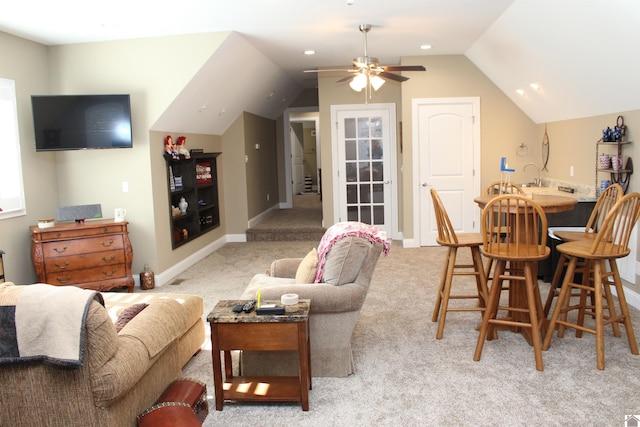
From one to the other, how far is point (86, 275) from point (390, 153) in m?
4.56

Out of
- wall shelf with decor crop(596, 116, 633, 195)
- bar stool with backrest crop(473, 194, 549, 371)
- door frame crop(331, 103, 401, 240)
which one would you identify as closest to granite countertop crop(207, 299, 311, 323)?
bar stool with backrest crop(473, 194, 549, 371)

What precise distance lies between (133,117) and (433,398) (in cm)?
414

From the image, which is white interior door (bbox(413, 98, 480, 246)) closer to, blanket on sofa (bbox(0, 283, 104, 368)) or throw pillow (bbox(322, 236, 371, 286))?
throw pillow (bbox(322, 236, 371, 286))

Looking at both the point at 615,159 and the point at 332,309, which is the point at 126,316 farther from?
the point at 615,159

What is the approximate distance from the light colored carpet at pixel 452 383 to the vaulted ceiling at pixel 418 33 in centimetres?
220

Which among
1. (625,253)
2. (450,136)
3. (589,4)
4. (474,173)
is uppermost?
(589,4)

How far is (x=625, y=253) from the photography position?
334 centimetres

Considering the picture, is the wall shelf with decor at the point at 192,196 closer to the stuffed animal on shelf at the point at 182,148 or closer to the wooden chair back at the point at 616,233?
the stuffed animal on shelf at the point at 182,148

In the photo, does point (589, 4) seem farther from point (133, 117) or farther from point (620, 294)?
A: point (133, 117)

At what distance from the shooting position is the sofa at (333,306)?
315cm

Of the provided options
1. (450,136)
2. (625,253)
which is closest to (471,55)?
Answer: (450,136)

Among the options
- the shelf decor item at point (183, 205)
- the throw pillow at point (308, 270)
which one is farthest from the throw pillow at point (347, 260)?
the shelf decor item at point (183, 205)

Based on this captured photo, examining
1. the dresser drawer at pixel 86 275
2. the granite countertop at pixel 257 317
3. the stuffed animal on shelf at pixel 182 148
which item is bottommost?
the dresser drawer at pixel 86 275

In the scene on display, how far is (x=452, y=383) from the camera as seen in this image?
3143 millimetres
